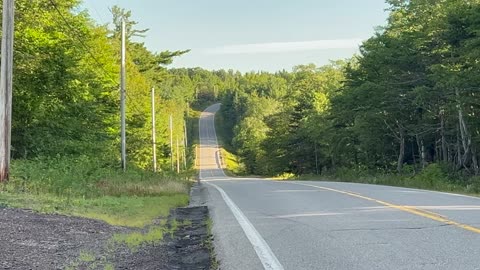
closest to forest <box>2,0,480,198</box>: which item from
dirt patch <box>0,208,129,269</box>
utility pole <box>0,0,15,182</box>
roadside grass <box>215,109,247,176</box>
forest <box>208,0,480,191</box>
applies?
forest <box>208,0,480,191</box>

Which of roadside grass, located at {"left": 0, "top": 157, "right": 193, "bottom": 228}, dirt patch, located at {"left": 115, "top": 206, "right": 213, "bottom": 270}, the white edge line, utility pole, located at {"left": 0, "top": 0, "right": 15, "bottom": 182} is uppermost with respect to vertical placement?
utility pole, located at {"left": 0, "top": 0, "right": 15, "bottom": 182}

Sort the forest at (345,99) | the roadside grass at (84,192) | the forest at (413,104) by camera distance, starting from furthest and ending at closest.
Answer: the forest at (413,104), the forest at (345,99), the roadside grass at (84,192)

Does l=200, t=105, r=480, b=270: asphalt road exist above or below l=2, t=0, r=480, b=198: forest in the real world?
below

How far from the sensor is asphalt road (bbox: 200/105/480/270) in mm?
6391

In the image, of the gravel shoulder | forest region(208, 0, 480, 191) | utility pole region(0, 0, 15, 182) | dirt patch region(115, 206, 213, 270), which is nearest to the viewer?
the gravel shoulder


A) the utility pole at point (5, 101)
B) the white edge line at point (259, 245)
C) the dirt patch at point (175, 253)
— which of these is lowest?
the dirt patch at point (175, 253)

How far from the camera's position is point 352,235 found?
8.21 meters

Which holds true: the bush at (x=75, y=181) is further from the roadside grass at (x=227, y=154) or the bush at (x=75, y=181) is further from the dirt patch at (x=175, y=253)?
the roadside grass at (x=227, y=154)

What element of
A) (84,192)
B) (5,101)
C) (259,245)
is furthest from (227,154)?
(259,245)

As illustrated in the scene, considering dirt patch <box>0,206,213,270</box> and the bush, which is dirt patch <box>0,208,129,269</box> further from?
the bush

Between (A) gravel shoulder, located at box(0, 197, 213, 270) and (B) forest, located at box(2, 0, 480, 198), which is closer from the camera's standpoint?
(A) gravel shoulder, located at box(0, 197, 213, 270)

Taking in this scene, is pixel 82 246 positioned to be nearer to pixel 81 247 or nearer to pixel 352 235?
pixel 81 247

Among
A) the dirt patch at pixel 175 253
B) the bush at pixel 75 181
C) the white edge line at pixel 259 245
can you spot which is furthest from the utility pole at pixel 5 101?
the white edge line at pixel 259 245

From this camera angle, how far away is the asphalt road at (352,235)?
252 inches
